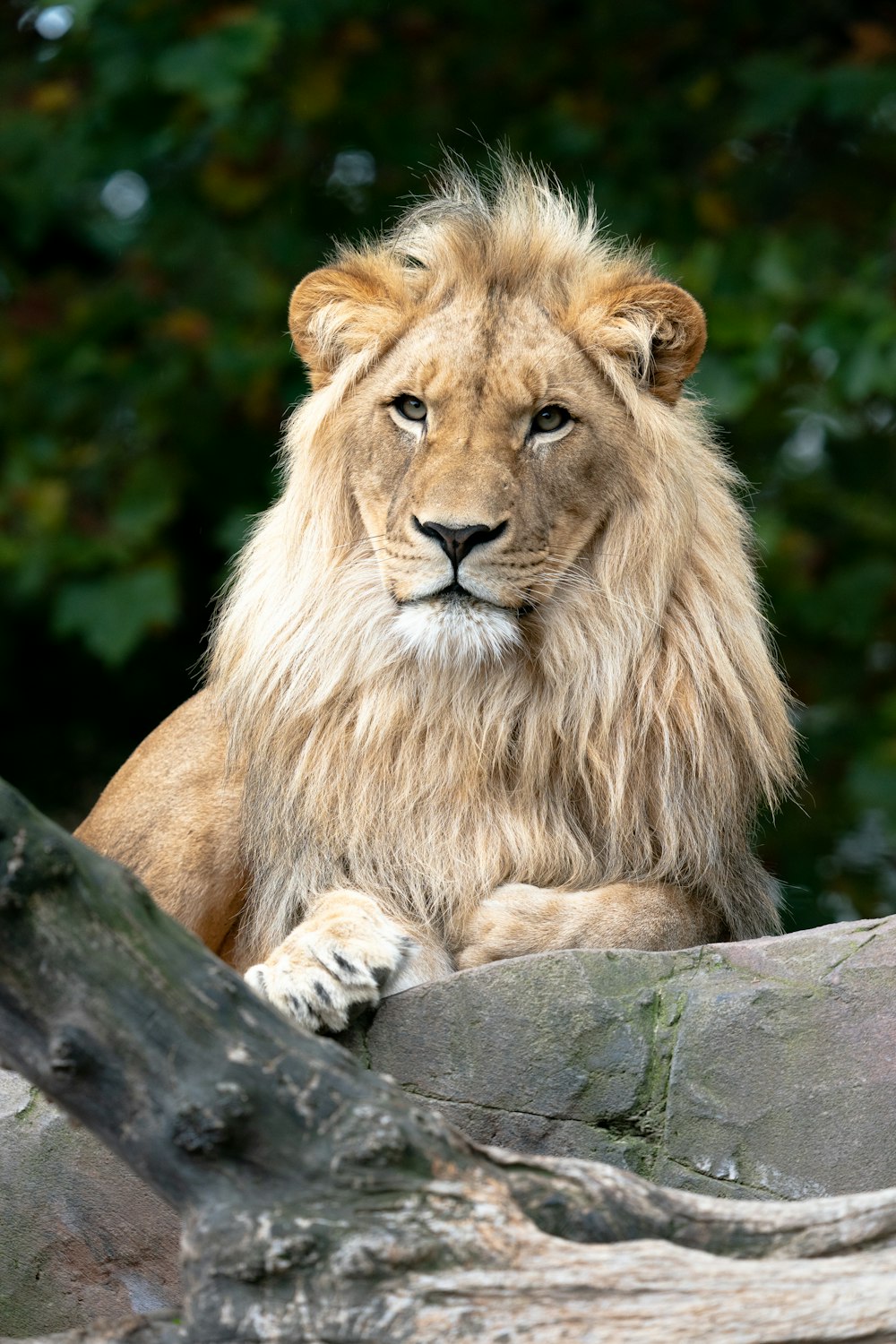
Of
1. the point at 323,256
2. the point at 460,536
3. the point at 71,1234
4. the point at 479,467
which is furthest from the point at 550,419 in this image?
the point at 323,256

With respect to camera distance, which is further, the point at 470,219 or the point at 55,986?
the point at 470,219

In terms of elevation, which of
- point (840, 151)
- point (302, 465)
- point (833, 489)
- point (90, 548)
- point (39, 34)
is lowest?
point (833, 489)

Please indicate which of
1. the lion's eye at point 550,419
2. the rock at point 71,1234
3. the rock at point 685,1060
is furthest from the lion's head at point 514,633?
the rock at point 71,1234

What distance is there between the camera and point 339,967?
289 centimetres

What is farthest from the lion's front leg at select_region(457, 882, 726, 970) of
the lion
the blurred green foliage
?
the blurred green foliage

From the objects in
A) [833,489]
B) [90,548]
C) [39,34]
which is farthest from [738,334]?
[39,34]

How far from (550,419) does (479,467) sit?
0.76 feet

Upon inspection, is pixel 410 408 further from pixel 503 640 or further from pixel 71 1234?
pixel 71 1234

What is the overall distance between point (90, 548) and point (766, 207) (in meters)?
2.83

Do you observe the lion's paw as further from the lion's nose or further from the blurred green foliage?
the blurred green foliage

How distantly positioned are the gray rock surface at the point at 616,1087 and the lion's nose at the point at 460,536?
673 mm

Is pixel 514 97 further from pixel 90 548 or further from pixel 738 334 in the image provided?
pixel 90 548

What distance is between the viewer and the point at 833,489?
22.1 ft

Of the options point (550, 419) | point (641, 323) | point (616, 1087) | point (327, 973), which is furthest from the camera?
point (641, 323)
